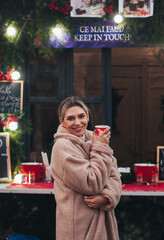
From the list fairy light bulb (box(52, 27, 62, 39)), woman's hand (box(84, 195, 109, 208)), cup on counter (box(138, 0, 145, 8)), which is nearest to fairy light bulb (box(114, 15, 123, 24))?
cup on counter (box(138, 0, 145, 8))

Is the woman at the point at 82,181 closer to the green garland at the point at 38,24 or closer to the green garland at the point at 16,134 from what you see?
the green garland at the point at 16,134

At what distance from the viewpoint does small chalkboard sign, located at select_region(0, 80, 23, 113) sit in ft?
16.6

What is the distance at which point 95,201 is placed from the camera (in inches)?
108

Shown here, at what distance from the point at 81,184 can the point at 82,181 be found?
26mm

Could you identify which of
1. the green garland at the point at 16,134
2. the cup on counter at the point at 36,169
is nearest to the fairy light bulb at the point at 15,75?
the green garland at the point at 16,134

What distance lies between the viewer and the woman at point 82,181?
2709mm

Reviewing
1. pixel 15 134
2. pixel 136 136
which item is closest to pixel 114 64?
pixel 136 136

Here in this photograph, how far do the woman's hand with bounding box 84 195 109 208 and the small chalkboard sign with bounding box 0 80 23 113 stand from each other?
2573 mm

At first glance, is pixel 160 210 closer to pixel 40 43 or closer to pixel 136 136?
pixel 40 43

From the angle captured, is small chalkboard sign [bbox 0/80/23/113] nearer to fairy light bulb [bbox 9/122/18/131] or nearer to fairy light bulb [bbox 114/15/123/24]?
fairy light bulb [bbox 9/122/18/131]

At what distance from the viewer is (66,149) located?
2793mm

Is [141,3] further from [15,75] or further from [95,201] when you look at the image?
[95,201]

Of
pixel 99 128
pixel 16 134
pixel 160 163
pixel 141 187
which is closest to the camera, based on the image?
pixel 99 128

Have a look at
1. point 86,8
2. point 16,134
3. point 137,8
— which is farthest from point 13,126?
point 137,8
